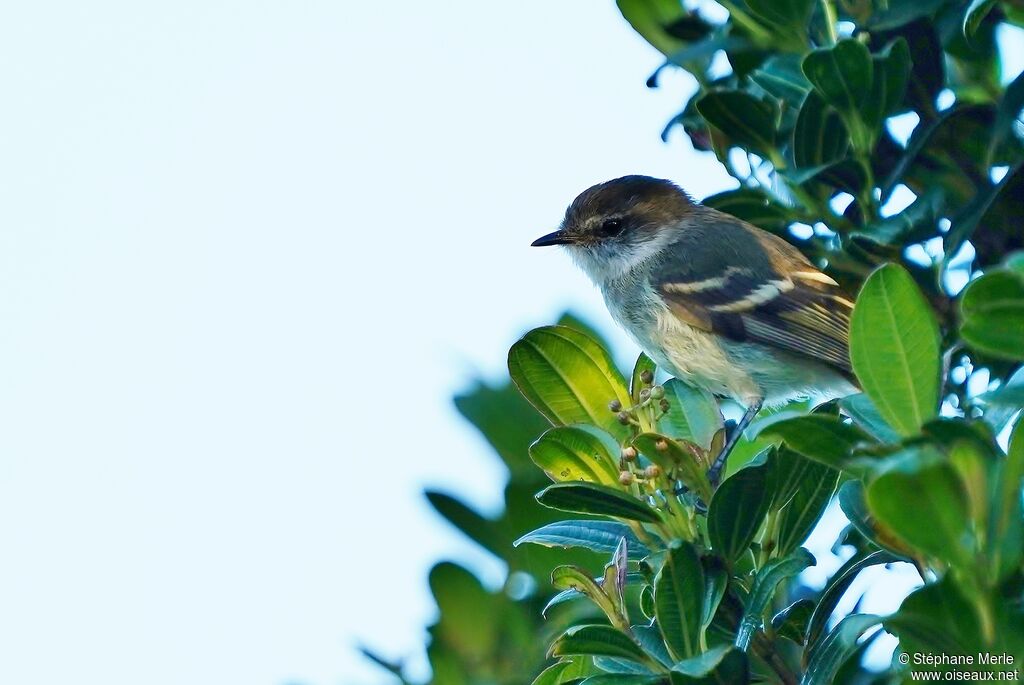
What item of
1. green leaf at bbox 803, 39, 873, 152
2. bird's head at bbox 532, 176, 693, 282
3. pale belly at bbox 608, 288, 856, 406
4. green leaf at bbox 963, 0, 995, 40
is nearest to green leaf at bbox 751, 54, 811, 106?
green leaf at bbox 803, 39, 873, 152

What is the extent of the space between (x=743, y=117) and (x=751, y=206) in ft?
0.92

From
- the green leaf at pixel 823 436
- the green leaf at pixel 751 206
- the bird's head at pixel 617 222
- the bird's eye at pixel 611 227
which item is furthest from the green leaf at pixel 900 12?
the bird's eye at pixel 611 227

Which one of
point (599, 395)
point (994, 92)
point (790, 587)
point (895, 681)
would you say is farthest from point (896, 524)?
point (994, 92)

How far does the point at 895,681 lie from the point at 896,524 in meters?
0.59

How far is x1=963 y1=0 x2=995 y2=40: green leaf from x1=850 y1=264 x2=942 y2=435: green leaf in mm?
1056

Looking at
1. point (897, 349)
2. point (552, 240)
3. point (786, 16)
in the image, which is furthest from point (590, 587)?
point (552, 240)

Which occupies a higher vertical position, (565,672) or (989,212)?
(989,212)

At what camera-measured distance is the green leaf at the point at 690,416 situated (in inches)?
109

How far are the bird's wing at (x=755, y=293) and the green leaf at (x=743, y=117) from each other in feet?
3.73

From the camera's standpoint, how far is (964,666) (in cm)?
179

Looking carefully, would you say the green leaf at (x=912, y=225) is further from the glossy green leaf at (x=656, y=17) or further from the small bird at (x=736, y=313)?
the small bird at (x=736, y=313)

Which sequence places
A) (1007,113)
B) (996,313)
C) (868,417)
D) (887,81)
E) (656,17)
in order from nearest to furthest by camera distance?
(996,313)
(868,417)
(1007,113)
(887,81)
(656,17)

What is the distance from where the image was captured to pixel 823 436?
1869mm
